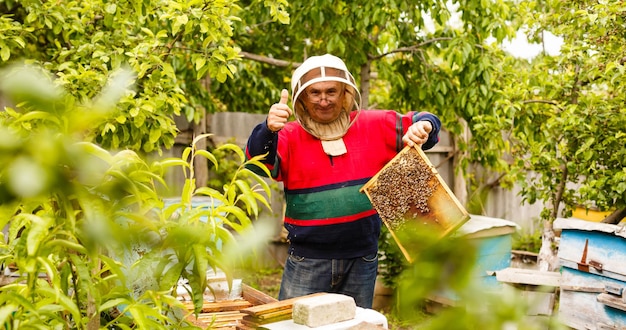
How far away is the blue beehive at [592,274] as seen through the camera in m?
3.59

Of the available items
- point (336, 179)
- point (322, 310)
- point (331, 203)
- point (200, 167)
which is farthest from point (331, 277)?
point (200, 167)

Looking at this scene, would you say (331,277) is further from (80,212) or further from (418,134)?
(80,212)

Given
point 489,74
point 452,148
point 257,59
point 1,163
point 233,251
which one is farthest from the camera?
point 452,148

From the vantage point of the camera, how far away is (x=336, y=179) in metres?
2.80

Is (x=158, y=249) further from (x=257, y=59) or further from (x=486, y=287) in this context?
(x=257, y=59)

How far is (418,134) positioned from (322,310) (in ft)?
4.32

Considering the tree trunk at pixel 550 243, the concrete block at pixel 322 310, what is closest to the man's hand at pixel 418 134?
the concrete block at pixel 322 310

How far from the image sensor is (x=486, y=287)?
457 mm

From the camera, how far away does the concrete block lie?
154 centimetres

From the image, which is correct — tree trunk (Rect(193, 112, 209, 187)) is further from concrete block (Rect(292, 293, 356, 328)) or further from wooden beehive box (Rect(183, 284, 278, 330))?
concrete block (Rect(292, 293, 356, 328))

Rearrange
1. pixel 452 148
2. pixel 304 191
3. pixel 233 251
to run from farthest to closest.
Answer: pixel 452 148 → pixel 304 191 → pixel 233 251

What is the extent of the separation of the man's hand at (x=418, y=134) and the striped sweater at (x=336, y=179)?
0.32 feet

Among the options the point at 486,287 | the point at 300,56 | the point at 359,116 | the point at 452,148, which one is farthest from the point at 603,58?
the point at 486,287

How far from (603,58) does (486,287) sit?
4028mm
